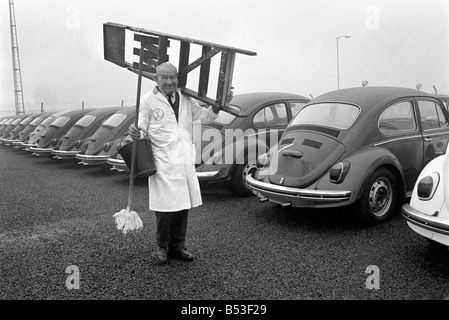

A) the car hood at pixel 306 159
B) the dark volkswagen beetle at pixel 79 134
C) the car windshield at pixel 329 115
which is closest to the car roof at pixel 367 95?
the car windshield at pixel 329 115

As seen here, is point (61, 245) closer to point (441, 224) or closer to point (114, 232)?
point (114, 232)

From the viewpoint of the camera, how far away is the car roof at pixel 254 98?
274 inches

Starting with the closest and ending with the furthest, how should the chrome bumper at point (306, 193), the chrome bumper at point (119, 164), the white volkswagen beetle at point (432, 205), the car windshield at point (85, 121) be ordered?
the white volkswagen beetle at point (432, 205) < the chrome bumper at point (306, 193) < the chrome bumper at point (119, 164) < the car windshield at point (85, 121)

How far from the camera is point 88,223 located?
514cm

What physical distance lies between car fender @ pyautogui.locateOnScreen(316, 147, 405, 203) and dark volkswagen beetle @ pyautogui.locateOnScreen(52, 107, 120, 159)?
7576 mm

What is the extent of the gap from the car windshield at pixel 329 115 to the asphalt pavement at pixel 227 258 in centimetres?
118

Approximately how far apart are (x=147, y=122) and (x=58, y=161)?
9.82 metres

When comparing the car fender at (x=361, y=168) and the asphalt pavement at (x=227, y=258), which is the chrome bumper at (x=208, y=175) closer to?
the asphalt pavement at (x=227, y=258)

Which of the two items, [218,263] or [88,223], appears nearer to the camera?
[218,263]

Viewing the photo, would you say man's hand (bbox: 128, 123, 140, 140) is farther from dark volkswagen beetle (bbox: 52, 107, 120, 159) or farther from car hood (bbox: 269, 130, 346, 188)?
dark volkswagen beetle (bbox: 52, 107, 120, 159)

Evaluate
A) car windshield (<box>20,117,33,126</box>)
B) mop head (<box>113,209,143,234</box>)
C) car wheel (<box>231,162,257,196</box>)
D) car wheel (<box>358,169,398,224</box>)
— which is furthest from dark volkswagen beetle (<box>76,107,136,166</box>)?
car windshield (<box>20,117,33,126</box>)

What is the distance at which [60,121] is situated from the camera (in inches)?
480

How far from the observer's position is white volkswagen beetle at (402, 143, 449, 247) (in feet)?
10.5
